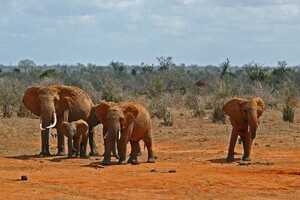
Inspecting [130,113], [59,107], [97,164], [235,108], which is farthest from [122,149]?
[59,107]

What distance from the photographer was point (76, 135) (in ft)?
69.8

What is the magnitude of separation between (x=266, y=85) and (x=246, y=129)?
117 ft

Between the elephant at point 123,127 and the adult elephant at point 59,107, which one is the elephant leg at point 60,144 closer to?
the adult elephant at point 59,107

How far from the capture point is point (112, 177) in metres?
16.6

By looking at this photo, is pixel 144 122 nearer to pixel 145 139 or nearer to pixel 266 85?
pixel 145 139

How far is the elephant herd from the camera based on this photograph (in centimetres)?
1942

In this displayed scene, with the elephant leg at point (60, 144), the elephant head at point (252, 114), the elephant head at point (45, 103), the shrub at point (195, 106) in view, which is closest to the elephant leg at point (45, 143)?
the elephant head at point (45, 103)

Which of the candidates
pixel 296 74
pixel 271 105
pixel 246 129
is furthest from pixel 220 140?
pixel 296 74

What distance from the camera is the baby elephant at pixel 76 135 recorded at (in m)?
21.0

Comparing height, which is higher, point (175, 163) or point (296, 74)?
point (296, 74)

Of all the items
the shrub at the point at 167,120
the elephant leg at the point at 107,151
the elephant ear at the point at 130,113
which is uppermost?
the elephant ear at the point at 130,113

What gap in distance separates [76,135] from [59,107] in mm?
1648

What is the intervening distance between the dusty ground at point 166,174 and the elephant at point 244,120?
416 millimetres

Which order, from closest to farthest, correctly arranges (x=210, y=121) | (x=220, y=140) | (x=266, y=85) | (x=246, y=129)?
(x=246, y=129), (x=220, y=140), (x=210, y=121), (x=266, y=85)
